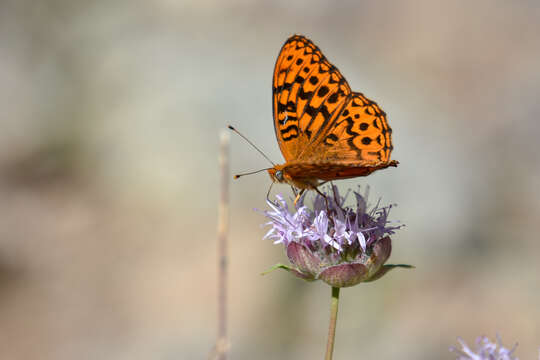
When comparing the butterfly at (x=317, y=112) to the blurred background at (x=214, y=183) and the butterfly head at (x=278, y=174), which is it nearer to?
the butterfly head at (x=278, y=174)

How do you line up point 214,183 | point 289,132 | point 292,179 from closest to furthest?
point 292,179
point 289,132
point 214,183

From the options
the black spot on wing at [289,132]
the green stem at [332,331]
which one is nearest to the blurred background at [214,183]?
the black spot on wing at [289,132]

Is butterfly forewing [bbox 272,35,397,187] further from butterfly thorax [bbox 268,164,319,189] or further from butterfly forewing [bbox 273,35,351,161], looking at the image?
butterfly thorax [bbox 268,164,319,189]

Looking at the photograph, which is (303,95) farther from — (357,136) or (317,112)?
(357,136)

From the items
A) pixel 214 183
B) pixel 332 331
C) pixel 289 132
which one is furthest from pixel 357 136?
pixel 214 183

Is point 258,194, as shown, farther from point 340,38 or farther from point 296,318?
point 340,38

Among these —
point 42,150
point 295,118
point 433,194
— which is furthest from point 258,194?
point 295,118

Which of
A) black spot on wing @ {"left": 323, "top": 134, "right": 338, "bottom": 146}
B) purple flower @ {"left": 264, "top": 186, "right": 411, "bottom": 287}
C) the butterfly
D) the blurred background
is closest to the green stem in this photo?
purple flower @ {"left": 264, "top": 186, "right": 411, "bottom": 287}
